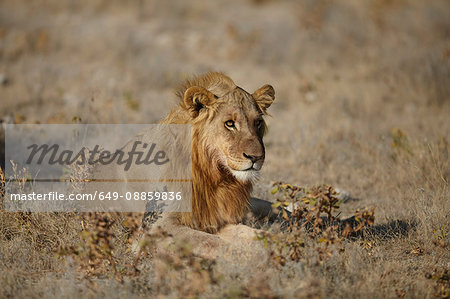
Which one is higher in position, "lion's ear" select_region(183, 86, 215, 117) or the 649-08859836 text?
"lion's ear" select_region(183, 86, 215, 117)

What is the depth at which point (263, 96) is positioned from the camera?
517cm

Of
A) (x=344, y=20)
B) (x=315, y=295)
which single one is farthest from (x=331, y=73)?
(x=315, y=295)

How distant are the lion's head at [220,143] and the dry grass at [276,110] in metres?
0.78

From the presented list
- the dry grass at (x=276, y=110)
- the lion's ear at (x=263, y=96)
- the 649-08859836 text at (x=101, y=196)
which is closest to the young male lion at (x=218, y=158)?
the lion's ear at (x=263, y=96)

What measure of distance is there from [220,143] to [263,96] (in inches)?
33.3

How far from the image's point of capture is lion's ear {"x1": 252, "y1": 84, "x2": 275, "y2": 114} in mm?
5152

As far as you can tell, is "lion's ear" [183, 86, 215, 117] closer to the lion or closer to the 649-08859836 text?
the lion

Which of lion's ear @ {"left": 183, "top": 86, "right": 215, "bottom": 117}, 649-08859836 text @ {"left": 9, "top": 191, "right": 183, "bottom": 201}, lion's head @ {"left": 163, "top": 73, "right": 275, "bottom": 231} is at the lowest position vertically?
649-08859836 text @ {"left": 9, "top": 191, "right": 183, "bottom": 201}

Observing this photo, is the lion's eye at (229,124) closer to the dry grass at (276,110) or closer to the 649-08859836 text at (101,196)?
the 649-08859836 text at (101,196)

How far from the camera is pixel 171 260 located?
12.8 feet

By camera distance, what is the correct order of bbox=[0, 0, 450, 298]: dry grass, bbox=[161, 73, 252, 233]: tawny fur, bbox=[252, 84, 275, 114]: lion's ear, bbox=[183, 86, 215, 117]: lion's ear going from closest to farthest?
bbox=[0, 0, 450, 298]: dry grass, bbox=[183, 86, 215, 117]: lion's ear, bbox=[161, 73, 252, 233]: tawny fur, bbox=[252, 84, 275, 114]: lion's ear

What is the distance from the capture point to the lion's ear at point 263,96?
203 inches

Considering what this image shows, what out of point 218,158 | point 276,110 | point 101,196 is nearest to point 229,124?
point 218,158

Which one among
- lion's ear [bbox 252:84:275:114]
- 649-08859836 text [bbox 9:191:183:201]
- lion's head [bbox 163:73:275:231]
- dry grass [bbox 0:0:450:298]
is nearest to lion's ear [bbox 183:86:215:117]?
lion's head [bbox 163:73:275:231]
